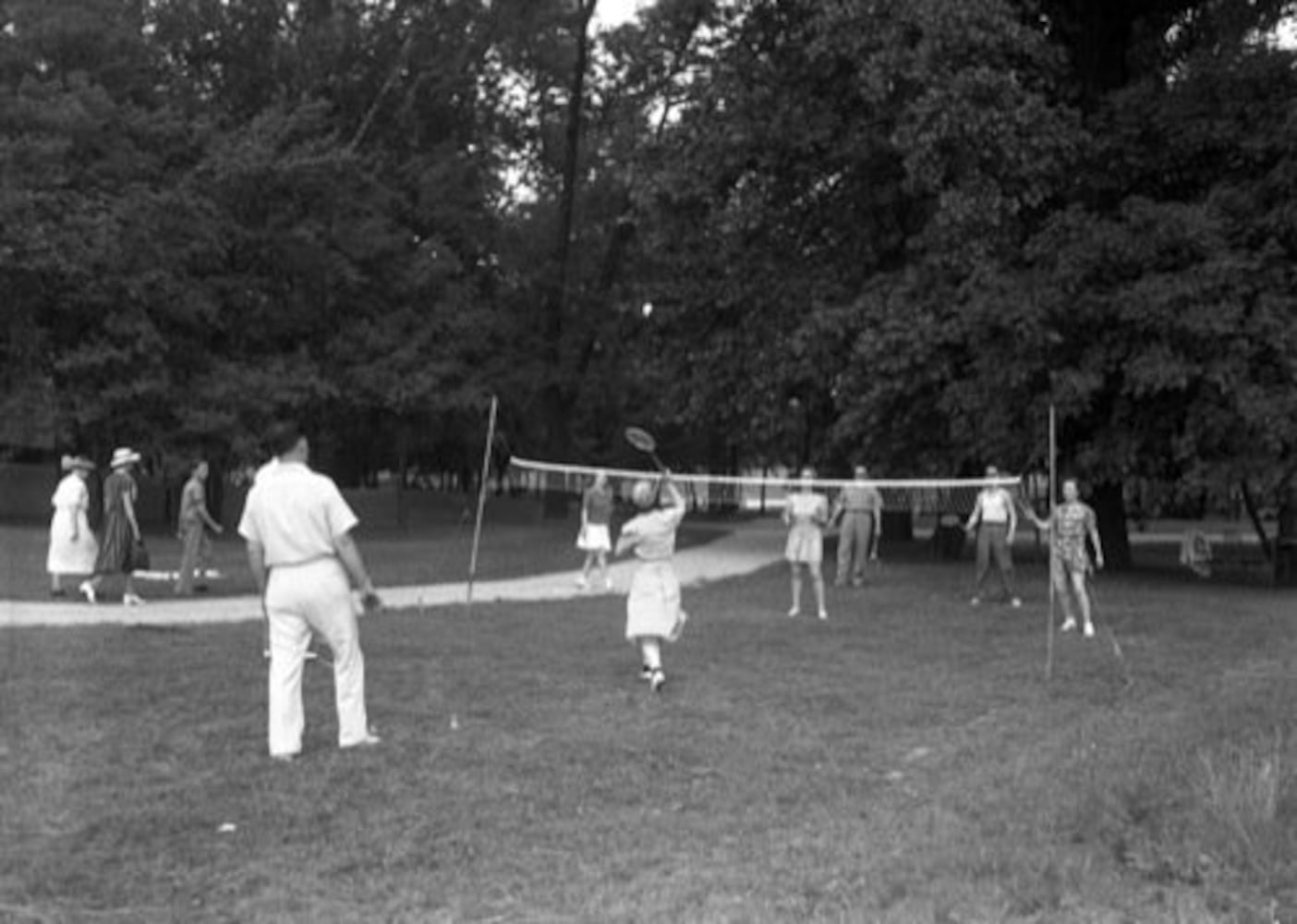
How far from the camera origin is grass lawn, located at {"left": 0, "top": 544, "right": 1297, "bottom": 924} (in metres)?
6.03

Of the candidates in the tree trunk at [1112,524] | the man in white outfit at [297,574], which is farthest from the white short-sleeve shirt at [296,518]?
the tree trunk at [1112,524]

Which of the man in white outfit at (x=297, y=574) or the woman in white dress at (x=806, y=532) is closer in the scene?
the man in white outfit at (x=297, y=574)

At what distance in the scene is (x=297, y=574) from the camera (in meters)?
8.64

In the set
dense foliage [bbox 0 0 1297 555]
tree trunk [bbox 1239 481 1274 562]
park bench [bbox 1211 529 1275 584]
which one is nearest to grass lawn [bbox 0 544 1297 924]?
dense foliage [bbox 0 0 1297 555]

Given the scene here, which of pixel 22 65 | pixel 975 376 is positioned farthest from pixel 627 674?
pixel 22 65

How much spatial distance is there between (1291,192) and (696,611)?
12.0m

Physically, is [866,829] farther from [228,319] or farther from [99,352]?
[228,319]

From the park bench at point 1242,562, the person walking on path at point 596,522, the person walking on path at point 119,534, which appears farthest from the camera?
the park bench at point 1242,562

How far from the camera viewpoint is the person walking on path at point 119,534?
→ 17500 mm

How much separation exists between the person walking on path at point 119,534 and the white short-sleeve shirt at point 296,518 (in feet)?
31.5

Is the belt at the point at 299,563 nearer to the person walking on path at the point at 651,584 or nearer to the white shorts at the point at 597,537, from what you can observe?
the person walking on path at the point at 651,584

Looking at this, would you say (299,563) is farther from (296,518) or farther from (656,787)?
(656,787)

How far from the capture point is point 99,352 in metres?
33.0

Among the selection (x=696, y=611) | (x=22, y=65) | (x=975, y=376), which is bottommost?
(x=696, y=611)
